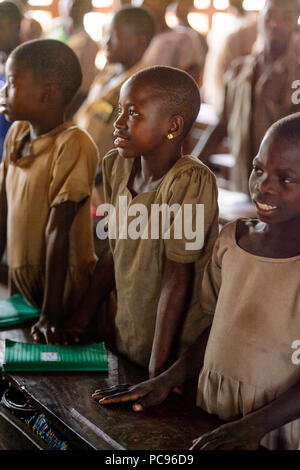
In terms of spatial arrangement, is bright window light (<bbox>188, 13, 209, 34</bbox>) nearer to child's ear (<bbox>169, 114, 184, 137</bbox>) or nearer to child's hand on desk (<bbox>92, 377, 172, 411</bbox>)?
child's ear (<bbox>169, 114, 184, 137</bbox>)

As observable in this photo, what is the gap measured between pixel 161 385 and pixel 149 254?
310 mm

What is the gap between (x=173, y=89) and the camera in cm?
156

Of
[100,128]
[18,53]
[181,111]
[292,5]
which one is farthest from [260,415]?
[292,5]

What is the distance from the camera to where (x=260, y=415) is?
1.28 metres

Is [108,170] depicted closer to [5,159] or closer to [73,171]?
[73,171]

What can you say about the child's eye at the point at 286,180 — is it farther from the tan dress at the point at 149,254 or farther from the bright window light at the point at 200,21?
the bright window light at the point at 200,21

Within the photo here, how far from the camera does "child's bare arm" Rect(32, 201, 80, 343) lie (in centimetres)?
191

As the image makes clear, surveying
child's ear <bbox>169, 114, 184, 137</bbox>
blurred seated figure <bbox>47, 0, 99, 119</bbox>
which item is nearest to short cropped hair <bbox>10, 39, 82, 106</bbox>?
child's ear <bbox>169, 114, 184, 137</bbox>

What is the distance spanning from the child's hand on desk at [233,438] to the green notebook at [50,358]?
443mm

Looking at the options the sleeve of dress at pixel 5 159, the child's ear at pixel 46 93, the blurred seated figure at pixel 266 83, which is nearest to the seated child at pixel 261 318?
the child's ear at pixel 46 93

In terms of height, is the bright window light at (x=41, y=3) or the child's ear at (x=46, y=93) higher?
the child's ear at (x=46, y=93)

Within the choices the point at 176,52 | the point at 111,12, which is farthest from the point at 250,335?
the point at 111,12

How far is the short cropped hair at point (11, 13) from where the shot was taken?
3.35 meters

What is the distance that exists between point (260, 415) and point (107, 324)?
31.3 inches
